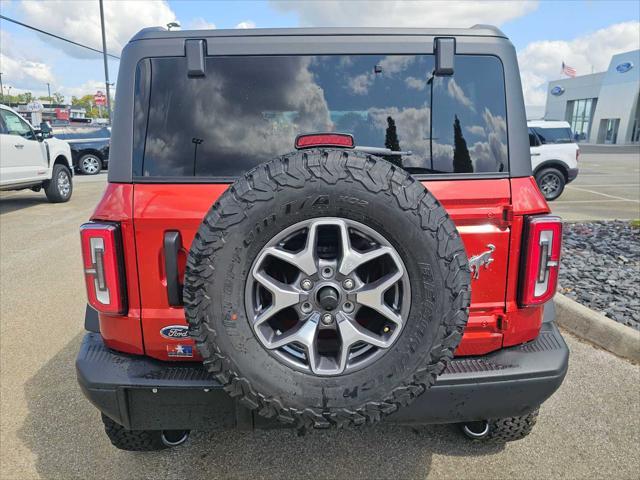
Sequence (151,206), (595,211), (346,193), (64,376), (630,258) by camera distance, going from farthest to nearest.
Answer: (595,211) → (630,258) → (64,376) → (151,206) → (346,193)

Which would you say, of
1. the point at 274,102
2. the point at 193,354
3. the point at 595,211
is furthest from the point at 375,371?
the point at 595,211

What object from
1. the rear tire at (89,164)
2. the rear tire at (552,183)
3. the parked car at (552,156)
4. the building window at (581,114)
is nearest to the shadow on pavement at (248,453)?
the parked car at (552,156)

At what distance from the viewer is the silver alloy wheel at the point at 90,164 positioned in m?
17.5

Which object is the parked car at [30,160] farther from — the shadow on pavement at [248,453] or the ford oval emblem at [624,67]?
the ford oval emblem at [624,67]

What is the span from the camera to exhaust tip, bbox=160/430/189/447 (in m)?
2.49

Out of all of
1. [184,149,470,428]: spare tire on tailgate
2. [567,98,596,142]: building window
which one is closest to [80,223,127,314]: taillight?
[184,149,470,428]: spare tire on tailgate

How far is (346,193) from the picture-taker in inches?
63.6

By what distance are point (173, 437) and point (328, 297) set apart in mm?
1424

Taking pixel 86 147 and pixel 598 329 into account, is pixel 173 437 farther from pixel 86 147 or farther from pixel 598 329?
pixel 86 147

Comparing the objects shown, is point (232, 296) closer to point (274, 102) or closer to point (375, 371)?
point (375, 371)

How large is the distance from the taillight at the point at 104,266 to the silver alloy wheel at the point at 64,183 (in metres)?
10.1

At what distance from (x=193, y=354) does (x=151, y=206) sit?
2.08 feet

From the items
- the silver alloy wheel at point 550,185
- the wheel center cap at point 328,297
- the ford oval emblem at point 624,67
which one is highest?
the ford oval emblem at point 624,67

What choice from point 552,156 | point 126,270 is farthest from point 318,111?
point 552,156
